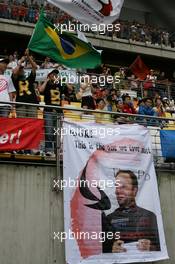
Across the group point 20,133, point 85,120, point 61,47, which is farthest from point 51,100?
point 20,133

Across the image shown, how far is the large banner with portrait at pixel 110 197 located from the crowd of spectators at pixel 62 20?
12174 millimetres

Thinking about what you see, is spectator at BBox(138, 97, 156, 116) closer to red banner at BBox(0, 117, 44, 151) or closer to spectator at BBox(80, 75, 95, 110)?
spectator at BBox(80, 75, 95, 110)

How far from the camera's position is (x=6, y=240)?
845cm

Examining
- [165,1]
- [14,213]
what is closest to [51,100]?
[14,213]

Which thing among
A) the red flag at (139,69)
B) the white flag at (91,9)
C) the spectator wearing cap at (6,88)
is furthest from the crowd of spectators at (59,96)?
the red flag at (139,69)

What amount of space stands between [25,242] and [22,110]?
2.60m

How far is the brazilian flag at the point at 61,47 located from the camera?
1029cm

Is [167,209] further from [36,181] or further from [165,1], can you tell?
[165,1]

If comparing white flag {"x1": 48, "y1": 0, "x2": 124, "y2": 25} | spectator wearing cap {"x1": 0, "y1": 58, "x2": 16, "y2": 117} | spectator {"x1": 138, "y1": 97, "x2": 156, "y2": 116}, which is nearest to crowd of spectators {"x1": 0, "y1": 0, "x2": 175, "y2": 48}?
white flag {"x1": 48, "y1": 0, "x2": 124, "y2": 25}

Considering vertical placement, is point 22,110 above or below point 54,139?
above

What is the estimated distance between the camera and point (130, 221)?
30.6 ft

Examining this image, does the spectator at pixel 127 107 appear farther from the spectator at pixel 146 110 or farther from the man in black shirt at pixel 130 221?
the man in black shirt at pixel 130 221

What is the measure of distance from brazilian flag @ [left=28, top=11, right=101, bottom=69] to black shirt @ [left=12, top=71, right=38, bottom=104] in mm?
659

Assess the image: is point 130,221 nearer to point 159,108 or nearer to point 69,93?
point 69,93
